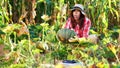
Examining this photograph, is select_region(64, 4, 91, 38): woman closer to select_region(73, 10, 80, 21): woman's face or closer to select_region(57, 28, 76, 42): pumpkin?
select_region(73, 10, 80, 21): woman's face

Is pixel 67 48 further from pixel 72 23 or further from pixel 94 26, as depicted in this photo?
pixel 94 26

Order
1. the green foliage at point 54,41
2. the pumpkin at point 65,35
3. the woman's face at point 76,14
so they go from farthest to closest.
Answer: the woman's face at point 76,14 < the pumpkin at point 65,35 < the green foliage at point 54,41

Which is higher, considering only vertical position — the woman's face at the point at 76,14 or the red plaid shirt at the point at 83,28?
the woman's face at the point at 76,14

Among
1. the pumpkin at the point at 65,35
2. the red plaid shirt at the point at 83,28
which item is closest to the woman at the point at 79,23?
the red plaid shirt at the point at 83,28

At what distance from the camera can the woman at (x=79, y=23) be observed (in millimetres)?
3834

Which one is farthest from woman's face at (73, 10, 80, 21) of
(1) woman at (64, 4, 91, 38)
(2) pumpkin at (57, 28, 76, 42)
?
(2) pumpkin at (57, 28, 76, 42)

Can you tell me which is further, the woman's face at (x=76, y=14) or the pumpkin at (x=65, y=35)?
the woman's face at (x=76, y=14)

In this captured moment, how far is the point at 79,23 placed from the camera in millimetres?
3916

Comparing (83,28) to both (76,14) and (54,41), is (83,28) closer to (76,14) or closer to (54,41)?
(76,14)

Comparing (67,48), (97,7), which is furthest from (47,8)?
(67,48)

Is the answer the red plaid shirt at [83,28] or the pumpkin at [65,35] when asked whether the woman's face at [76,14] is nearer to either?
the red plaid shirt at [83,28]

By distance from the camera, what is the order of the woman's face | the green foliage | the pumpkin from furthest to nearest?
1. the woman's face
2. the pumpkin
3. the green foliage

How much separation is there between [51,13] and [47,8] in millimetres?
69

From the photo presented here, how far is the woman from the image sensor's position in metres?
3.83
